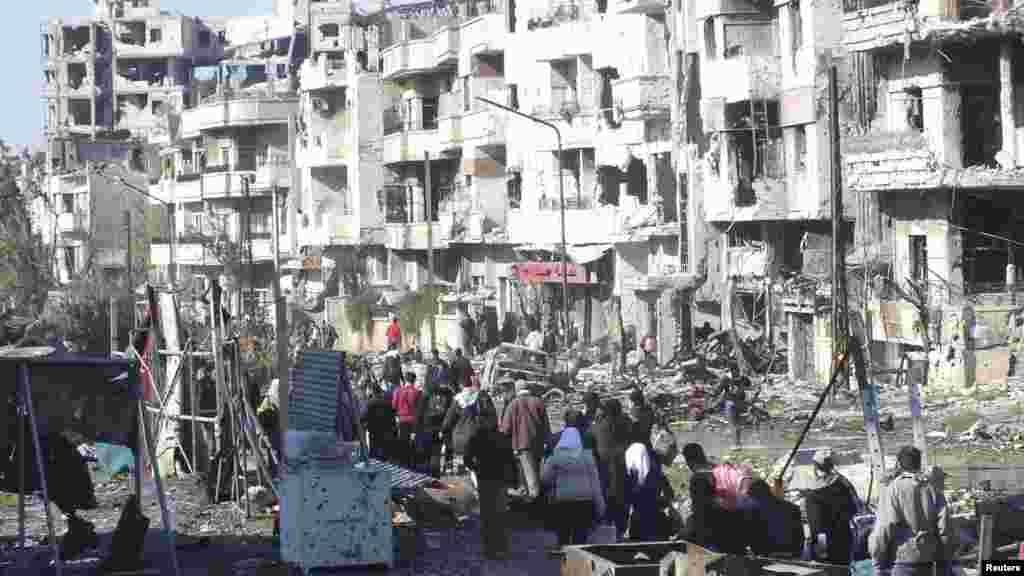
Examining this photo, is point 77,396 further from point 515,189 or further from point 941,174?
point 515,189

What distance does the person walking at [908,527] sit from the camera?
1316 centimetres

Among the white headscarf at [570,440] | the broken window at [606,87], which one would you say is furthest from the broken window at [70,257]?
the white headscarf at [570,440]

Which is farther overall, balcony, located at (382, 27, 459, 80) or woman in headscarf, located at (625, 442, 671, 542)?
balcony, located at (382, 27, 459, 80)

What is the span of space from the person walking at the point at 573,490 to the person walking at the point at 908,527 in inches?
172

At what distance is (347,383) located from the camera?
2011 centimetres

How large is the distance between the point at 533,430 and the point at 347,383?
6.29 feet

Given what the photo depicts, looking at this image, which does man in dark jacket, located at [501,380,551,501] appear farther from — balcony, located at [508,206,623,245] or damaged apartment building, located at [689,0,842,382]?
balcony, located at [508,206,623,245]

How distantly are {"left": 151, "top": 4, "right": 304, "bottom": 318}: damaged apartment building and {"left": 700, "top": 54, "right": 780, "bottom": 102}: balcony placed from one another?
2994 cm

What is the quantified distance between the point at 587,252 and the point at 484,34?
10.7 metres

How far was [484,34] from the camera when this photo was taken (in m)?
59.9

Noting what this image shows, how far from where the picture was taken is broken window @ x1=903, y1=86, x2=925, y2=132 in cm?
3909

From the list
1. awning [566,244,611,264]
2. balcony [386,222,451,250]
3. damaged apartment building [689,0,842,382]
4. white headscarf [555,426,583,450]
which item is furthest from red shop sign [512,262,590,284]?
white headscarf [555,426,583,450]

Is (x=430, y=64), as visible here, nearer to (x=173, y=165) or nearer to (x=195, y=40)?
(x=173, y=165)

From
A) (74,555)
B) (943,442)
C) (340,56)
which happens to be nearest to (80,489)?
(74,555)
